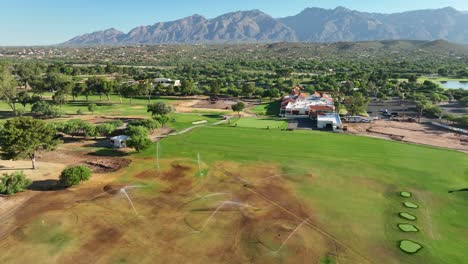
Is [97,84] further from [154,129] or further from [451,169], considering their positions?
[451,169]

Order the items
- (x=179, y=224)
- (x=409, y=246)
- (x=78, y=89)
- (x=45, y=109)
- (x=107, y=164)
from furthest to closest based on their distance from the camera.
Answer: (x=78, y=89)
(x=45, y=109)
(x=107, y=164)
(x=179, y=224)
(x=409, y=246)

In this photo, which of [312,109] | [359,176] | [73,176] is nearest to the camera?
[73,176]

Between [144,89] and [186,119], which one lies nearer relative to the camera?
[186,119]

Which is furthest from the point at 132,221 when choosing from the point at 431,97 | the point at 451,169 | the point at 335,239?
the point at 431,97

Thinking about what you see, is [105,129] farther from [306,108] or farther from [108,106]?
[306,108]

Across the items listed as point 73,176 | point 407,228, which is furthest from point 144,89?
point 407,228

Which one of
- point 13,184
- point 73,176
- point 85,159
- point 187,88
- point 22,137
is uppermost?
point 187,88

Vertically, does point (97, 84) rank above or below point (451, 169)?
above
